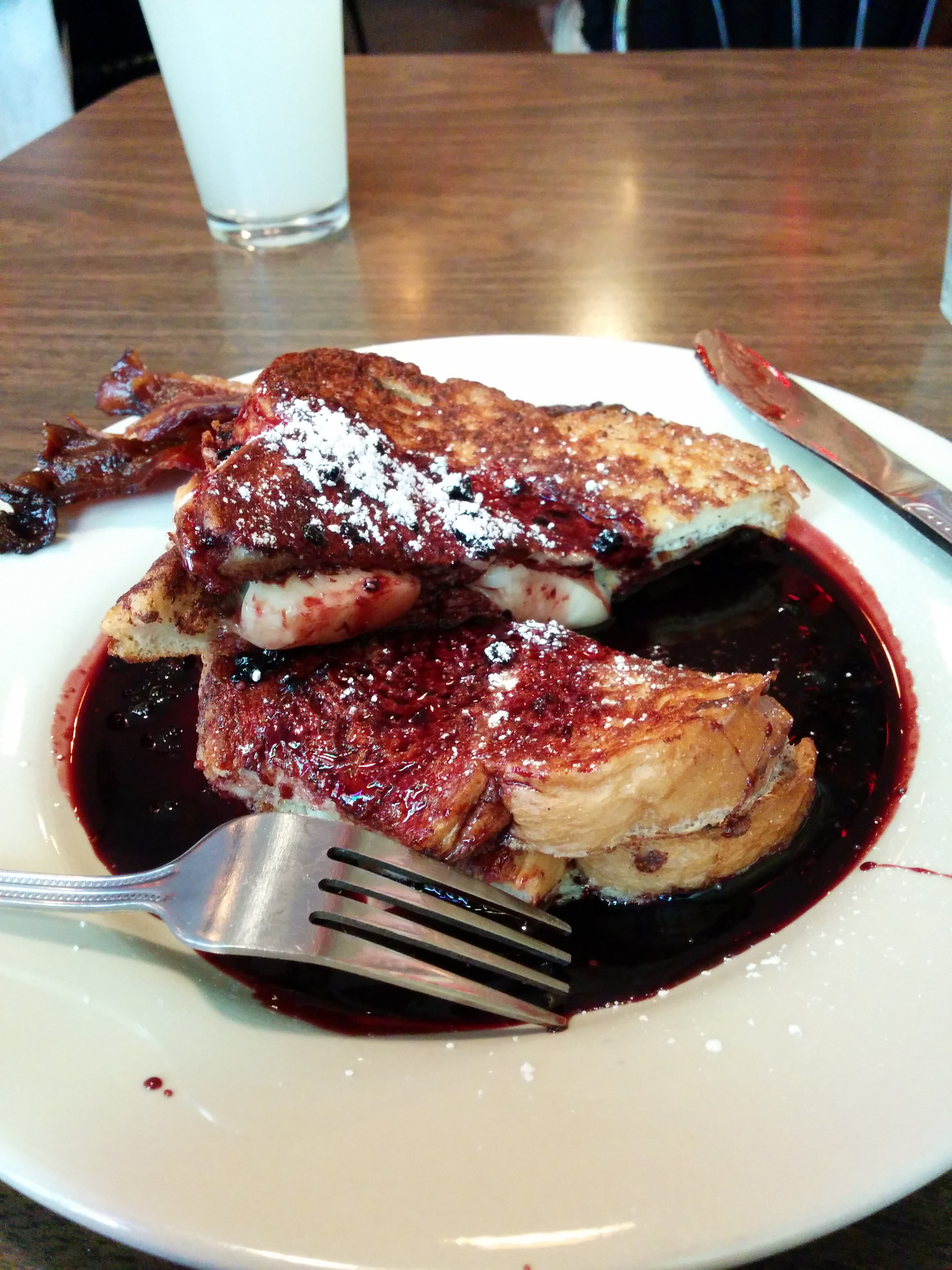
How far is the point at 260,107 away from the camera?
7.52ft

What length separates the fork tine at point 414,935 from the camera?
3.01 ft

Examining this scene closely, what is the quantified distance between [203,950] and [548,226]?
2.53 metres

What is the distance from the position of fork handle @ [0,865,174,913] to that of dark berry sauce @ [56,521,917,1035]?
0.13 metres

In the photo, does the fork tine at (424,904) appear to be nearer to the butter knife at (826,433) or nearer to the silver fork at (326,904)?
the silver fork at (326,904)

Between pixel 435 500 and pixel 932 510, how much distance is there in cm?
81

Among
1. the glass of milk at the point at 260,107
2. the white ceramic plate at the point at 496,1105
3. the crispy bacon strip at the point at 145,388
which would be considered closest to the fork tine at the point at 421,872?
the white ceramic plate at the point at 496,1105

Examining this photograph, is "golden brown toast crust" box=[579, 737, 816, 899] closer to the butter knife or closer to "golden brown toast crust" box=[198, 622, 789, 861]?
"golden brown toast crust" box=[198, 622, 789, 861]

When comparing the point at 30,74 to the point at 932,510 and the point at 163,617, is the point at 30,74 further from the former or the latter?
the point at 932,510

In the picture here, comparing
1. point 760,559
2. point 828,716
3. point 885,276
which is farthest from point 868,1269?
point 885,276

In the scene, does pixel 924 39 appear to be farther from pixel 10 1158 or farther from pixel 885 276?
pixel 10 1158

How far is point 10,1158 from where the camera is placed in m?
0.77

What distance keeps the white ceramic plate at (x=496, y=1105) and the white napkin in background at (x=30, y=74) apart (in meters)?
4.54

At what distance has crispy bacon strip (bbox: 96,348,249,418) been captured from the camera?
68.8 inches

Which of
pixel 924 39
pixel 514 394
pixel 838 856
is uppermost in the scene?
pixel 924 39
